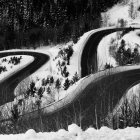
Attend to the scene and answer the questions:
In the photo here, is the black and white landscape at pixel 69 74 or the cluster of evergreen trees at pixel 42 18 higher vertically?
the cluster of evergreen trees at pixel 42 18

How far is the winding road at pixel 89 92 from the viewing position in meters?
14.0

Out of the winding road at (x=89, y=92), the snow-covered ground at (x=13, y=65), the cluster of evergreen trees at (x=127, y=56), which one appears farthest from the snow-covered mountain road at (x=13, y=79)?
the cluster of evergreen trees at (x=127, y=56)

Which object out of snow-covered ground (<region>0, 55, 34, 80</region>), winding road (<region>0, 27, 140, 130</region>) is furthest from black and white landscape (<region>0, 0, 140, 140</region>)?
snow-covered ground (<region>0, 55, 34, 80</region>)

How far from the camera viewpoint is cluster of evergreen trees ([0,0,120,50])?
6025 cm

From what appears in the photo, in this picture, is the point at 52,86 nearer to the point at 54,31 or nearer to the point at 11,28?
the point at 54,31

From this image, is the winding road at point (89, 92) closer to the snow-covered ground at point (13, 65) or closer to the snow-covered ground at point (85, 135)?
the snow-covered ground at point (13, 65)

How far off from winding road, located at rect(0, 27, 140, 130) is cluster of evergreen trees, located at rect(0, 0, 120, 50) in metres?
29.9

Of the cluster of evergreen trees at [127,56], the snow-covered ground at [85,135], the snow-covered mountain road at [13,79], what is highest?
the snow-covered ground at [85,135]

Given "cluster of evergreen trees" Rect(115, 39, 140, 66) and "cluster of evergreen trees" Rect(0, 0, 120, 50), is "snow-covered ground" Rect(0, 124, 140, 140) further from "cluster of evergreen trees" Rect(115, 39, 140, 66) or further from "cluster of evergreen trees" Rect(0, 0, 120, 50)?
"cluster of evergreen trees" Rect(0, 0, 120, 50)

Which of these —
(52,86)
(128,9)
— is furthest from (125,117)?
(128,9)

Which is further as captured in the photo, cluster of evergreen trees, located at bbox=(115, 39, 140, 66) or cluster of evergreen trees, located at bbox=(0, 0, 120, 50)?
cluster of evergreen trees, located at bbox=(0, 0, 120, 50)

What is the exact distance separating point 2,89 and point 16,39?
38.2m

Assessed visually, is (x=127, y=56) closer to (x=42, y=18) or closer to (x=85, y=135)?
(x=85, y=135)

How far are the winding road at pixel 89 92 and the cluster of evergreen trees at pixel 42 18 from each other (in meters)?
29.9
